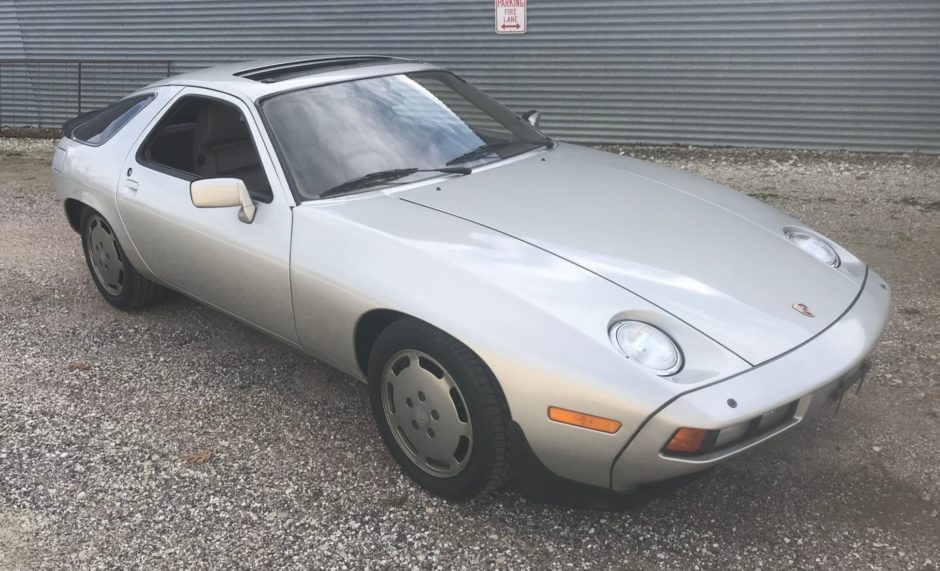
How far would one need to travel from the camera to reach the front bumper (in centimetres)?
214

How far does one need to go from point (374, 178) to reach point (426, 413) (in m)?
1.05

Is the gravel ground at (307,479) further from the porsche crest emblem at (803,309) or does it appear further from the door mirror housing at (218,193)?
the door mirror housing at (218,193)

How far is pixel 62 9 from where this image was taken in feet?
34.4

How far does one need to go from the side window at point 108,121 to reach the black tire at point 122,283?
0.41 metres

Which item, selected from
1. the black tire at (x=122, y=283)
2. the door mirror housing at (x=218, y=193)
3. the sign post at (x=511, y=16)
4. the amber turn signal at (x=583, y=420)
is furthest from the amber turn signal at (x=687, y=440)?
the sign post at (x=511, y=16)

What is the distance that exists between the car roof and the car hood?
0.80m

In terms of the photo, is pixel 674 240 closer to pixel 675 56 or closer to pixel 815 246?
pixel 815 246

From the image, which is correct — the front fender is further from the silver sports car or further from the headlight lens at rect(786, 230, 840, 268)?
the headlight lens at rect(786, 230, 840, 268)

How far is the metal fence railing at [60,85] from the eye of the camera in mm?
10242

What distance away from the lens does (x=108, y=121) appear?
4238 mm

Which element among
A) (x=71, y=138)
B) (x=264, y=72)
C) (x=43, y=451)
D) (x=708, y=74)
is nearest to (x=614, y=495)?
(x=43, y=451)

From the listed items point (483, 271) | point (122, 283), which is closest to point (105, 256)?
point (122, 283)

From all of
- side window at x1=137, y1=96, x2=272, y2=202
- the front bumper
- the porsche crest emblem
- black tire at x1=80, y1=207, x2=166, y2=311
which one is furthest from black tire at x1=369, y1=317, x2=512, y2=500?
black tire at x1=80, y1=207, x2=166, y2=311

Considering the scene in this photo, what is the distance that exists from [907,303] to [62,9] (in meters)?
10.8
